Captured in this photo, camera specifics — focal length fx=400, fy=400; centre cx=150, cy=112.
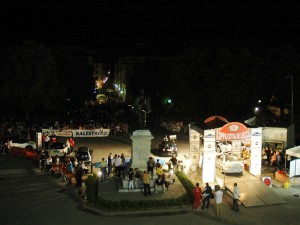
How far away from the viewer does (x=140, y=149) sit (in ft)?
70.9

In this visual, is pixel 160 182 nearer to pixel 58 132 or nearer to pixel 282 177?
pixel 282 177

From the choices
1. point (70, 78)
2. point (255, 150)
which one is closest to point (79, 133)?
point (255, 150)

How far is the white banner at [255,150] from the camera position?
75.8 ft

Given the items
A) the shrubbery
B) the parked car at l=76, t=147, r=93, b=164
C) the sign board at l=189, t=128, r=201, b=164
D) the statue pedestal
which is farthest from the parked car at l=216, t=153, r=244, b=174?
the parked car at l=76, t=147, r=93, b=164

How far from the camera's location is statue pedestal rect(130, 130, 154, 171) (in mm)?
21547

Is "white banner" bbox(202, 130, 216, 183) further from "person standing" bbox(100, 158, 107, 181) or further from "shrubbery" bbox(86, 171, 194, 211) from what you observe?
"person standing" bbox(100, 158, 107, 181)

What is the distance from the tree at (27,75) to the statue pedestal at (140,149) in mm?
29993

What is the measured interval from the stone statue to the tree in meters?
29.1

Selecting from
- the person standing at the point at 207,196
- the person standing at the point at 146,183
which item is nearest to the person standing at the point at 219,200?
the person standing at the point at 207,196

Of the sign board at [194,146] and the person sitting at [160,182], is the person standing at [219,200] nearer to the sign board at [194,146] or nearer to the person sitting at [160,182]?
the person sitting at [160,182]

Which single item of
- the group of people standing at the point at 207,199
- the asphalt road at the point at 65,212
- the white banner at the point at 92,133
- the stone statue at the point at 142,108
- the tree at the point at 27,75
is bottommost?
the asphalt road at the point at 65,212

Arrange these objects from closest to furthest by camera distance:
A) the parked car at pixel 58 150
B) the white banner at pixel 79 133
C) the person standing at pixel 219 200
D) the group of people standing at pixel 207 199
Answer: the person standing at pixel 219 200 < the group of people standing at pixel 207 199 < the parked car at pixel 58 150 < the white banner at pixel 79 133

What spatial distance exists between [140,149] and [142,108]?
2294 mm

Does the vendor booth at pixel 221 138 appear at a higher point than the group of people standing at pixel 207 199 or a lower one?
higher
